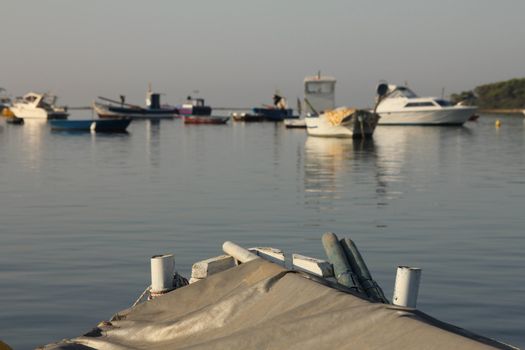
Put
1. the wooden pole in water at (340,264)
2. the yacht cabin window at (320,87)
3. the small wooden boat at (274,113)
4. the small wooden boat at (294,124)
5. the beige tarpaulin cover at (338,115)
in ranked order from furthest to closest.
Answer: the small wooden boat at (274,113)
the small wooden boat at (294,124)
the yacht cabin window at (320,87)
the beige tarpaulin cover at (338,115)
the wooden pole in water at (340,264)

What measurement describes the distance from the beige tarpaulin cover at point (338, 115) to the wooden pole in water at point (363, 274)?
5903 centimetres

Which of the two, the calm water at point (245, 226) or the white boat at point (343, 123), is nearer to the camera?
the calm water at point (245, 226)

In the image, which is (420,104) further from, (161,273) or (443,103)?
(161,273)

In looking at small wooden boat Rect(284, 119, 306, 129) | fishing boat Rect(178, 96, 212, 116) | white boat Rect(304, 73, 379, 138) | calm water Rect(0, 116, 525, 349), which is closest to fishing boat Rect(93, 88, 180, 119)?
fishing boat Rect(178, 96, 212, 116)

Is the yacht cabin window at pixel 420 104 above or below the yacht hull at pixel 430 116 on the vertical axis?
above

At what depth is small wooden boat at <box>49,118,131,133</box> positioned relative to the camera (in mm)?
92438

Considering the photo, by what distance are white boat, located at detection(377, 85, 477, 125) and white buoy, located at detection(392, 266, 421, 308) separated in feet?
307

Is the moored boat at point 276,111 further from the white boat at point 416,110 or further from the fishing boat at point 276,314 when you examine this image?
the fishing boat at point 276,314

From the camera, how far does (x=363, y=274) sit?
9.62m

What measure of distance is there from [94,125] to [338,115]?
3196 centimetres

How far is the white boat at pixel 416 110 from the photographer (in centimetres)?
10250

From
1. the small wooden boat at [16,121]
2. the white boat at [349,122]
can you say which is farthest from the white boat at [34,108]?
the white boat at [349,122]

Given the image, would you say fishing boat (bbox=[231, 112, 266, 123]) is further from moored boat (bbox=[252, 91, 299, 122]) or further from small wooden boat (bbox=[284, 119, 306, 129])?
small wooden boat (bbox=[284, 119, 306, 129])

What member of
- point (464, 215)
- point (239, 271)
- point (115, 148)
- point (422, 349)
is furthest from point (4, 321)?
point (115, 148)
